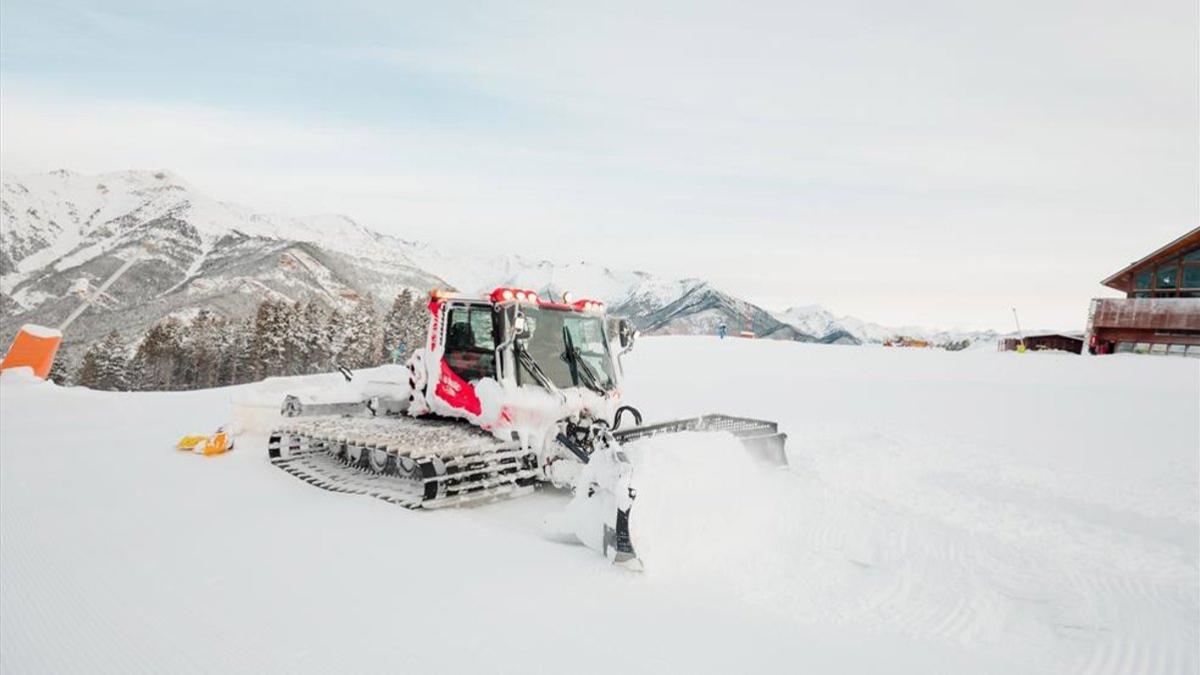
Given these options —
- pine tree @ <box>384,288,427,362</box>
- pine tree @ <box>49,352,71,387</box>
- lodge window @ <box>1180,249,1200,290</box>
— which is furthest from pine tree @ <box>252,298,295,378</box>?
lodge window @ <box>1180,249,1200,290</box>

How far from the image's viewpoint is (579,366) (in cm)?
752

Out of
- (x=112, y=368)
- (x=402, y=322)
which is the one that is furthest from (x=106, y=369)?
(x=402, y=322)

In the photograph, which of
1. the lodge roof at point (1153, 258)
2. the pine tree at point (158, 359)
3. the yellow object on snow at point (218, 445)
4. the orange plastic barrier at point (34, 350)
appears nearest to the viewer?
the yellow object on snow at point (218, 445)

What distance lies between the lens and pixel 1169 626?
157 inches

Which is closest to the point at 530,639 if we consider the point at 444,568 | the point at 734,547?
the point at 444,568

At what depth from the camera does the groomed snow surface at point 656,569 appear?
325 centimetres

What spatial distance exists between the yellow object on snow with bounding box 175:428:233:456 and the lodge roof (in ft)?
94.7

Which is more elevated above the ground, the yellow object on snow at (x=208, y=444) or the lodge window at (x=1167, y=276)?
the lodge window at (x=1167, y=276)

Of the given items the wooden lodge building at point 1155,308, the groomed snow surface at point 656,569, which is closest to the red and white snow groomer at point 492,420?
the groomed snow surface at point 656,569

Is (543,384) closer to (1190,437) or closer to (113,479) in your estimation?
(113,479)

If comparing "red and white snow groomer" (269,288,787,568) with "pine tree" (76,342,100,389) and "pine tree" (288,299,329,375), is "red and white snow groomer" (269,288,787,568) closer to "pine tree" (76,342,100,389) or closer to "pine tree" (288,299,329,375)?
"pine tree" (288,299,329,375)

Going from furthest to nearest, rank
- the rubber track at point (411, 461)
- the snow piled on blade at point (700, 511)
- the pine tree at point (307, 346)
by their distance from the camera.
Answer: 1. the pine tree at point (307, 346)
2. the rubber track at point (411, 461)
3. the snow piled on blade at point (700, 511)

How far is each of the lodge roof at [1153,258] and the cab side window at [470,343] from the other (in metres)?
25.9

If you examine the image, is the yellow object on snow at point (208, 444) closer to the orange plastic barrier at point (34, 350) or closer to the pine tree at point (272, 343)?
the orange plastic barrier at point (34, 350)
